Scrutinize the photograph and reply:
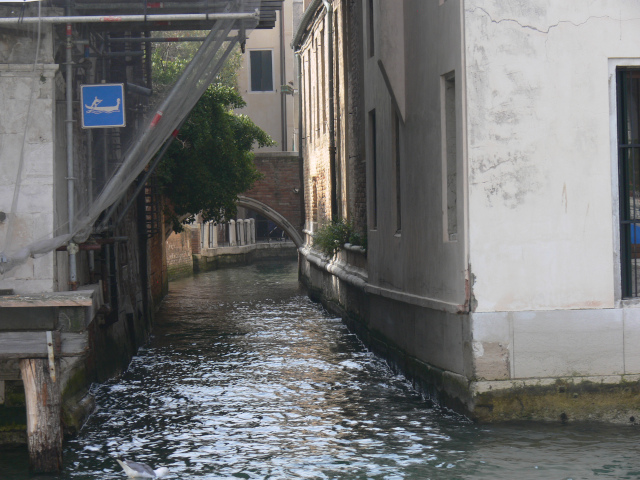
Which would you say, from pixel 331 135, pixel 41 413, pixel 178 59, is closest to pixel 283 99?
pixel 178 59

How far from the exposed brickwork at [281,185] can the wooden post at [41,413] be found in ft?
78.9

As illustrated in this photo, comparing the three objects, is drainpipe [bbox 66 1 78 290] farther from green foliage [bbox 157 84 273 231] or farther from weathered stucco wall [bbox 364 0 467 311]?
green foliage [bbox 157 84 273 231]

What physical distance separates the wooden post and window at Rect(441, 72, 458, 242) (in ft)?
12.3

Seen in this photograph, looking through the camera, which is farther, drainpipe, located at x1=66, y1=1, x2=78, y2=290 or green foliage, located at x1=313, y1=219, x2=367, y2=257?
green foliage, located at x1=313, y1=219, x2=367, y2=257

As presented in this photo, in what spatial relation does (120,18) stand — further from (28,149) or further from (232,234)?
(232,234)

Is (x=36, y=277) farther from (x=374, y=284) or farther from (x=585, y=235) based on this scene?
(x=374, y=284)

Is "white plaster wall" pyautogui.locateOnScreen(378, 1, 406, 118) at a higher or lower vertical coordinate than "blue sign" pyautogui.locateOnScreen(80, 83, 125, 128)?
higher

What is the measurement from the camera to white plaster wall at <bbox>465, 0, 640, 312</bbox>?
7914 millimetres

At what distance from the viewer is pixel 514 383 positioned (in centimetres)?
791

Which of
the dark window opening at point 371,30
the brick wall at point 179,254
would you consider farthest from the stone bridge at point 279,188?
the dark window opening at point 371,30

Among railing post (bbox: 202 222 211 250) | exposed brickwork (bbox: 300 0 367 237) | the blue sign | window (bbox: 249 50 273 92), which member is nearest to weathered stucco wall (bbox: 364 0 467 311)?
the blue sign

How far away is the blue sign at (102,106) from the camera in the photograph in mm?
7723

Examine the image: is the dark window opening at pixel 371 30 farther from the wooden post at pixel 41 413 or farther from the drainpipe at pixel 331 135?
the wooden post at pixel 41 413

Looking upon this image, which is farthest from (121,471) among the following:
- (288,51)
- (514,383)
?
(288,51)
